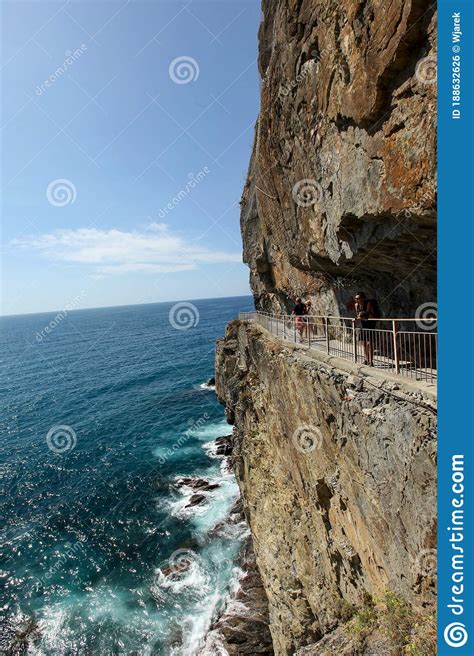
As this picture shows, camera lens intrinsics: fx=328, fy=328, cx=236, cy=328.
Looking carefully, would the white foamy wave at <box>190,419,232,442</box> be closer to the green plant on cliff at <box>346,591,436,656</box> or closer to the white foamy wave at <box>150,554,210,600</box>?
the white foamy wave at <box>150,554,210,600</box>

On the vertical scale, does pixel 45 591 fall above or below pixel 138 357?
below

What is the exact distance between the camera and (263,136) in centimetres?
1862

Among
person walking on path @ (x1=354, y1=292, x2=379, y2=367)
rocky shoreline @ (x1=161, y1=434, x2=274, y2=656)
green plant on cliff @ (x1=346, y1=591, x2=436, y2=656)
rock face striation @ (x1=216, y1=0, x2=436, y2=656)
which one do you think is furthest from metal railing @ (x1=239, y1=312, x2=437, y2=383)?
rocky shoreline @ (x1=161, y1=434, x2=274, y2=656)

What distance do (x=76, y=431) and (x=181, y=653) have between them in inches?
1166

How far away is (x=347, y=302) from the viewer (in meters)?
16.8

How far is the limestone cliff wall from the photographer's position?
264 inches

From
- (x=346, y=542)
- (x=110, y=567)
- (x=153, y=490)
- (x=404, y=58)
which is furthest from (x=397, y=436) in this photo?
(x=153, y=490)

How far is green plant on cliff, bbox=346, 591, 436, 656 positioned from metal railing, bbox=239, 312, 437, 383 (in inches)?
187

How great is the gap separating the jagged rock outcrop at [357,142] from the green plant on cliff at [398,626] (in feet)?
28.1

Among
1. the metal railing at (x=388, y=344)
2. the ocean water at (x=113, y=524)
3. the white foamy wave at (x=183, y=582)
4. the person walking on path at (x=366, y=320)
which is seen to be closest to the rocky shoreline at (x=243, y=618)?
the white foamy wave at (x=183, y=582)

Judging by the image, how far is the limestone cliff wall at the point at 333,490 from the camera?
670 centimetres

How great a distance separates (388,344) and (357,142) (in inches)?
246

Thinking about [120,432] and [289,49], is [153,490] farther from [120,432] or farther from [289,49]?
[289,49]

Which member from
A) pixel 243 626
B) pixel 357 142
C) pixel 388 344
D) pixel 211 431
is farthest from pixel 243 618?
pixel 211 431
